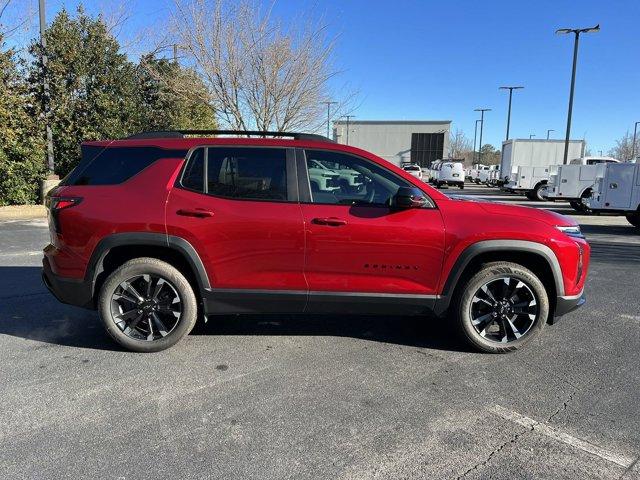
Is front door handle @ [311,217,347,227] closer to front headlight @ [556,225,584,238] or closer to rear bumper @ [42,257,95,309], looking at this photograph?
front headlight @ [556,225,584,238]

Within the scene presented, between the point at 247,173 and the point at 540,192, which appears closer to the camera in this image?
the point at 247,173

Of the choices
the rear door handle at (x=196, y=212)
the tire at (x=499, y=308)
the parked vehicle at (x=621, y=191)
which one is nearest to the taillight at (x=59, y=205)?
the rear door handle at (x=196, y=212)

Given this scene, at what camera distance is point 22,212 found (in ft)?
41.0

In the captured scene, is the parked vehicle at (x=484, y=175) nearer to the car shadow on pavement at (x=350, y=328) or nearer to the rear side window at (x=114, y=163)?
the car shadow on pavement at (x=350, y=328)

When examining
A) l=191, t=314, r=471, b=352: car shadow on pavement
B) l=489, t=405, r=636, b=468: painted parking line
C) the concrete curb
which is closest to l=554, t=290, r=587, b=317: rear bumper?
l=191, t=314, r=471, b=352: car shadow on pavement

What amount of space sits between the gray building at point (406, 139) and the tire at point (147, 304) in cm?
6739

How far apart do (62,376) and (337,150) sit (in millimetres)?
2761

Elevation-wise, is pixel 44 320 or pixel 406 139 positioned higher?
pixel 406 139

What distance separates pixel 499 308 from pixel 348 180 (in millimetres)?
1665

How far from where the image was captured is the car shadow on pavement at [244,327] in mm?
4258

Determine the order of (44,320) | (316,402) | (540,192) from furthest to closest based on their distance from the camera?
(540,192), (44,320), (316,402)

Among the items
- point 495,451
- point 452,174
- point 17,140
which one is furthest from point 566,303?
point 452,174

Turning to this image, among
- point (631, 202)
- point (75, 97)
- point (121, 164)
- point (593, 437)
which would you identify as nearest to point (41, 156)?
point (75, 97)

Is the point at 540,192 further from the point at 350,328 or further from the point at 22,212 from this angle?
the point at 22,212
